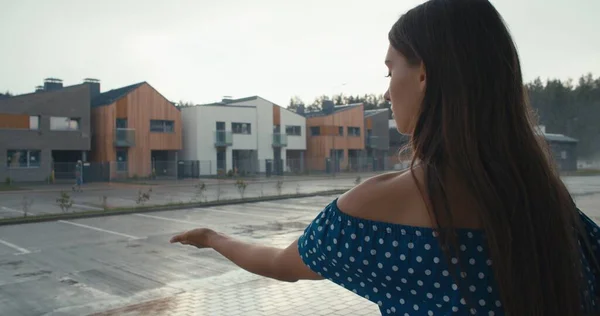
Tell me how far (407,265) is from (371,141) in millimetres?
67154

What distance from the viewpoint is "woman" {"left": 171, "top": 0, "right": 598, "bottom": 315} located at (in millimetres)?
1000

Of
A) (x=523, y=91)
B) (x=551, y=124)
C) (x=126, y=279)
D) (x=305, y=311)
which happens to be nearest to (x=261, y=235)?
(x=126, y=279)

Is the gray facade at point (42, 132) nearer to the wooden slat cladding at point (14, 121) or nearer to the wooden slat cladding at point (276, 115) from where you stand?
the wooden slat cladding at point (14, 121)

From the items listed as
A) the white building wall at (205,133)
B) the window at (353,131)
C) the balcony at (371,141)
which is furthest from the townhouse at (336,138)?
the white building wall at (205,133)

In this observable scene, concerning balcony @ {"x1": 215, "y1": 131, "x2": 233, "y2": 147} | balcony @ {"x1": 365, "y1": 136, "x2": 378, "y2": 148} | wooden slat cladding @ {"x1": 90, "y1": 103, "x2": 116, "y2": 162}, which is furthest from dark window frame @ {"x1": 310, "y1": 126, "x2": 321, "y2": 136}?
wooden slat cladding @ {"x1": 90, "y1": 103, "x2": 116, "y2": 162}

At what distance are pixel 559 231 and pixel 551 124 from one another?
91358 mm

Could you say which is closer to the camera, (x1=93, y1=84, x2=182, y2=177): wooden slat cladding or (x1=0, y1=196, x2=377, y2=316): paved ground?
(x1=0, y1=196, x2=377, y2=316): paved ground

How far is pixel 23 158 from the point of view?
3944cm

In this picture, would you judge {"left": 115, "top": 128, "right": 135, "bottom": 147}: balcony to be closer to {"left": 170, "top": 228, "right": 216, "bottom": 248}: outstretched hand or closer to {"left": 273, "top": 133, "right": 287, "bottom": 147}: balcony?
{"left": 273, "top": 133, "right": 287, "bottom": 147}: balcony

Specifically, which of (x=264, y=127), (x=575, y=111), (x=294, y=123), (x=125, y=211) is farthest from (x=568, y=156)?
(x=125, y=211)

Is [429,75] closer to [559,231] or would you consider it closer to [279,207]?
[559,231]

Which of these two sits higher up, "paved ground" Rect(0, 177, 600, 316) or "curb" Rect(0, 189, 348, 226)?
"curb" Rect(0, 189, 348, 226)

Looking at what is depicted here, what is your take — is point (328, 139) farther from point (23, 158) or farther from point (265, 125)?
point (23, 158)

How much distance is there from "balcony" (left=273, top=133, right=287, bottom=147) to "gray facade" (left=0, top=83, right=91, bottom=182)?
20.5m
